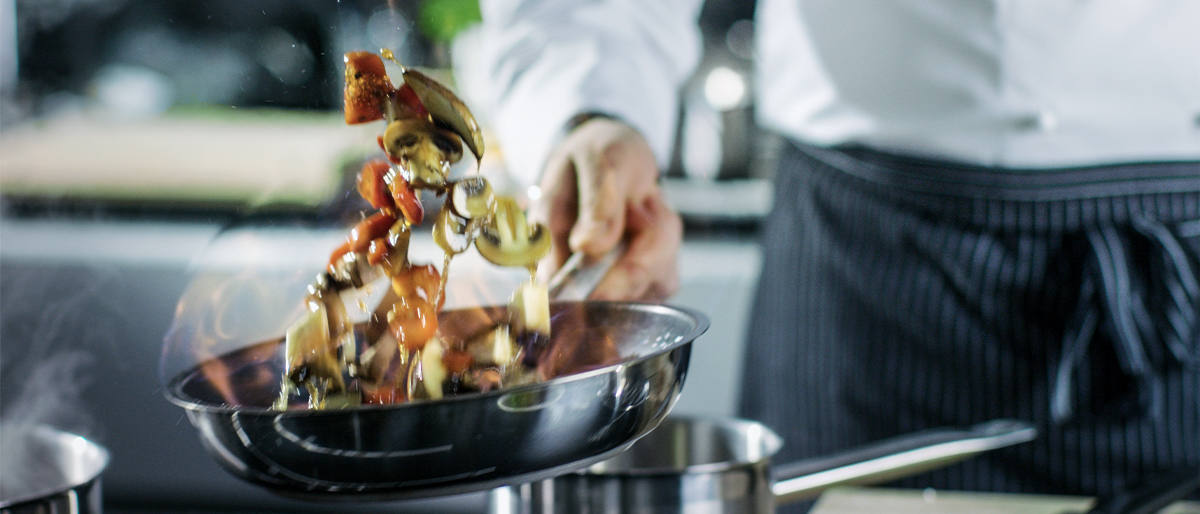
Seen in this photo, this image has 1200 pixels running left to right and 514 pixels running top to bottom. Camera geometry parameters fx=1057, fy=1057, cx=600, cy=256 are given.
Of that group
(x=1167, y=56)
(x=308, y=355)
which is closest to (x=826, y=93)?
(x=1167, y=56)

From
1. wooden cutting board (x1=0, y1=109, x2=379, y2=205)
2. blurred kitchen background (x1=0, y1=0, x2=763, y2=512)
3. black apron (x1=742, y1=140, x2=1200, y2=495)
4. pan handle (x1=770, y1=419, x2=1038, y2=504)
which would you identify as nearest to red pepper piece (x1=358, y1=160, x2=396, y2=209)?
pan handle (x1=770, y1=419, x2=1038, y2=504)

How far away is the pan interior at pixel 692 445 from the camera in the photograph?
1.76 ft

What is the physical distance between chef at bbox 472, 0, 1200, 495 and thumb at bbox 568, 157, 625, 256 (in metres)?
0.15

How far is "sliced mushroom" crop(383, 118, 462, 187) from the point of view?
13.7 inches

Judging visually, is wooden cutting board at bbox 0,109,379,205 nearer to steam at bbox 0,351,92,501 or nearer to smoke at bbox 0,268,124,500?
smoke at bbox 0,268,124,500

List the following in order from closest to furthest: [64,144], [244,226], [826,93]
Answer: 1. [244,226]
2. [826,93]
3. [64,144]

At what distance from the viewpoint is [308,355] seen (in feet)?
1.11

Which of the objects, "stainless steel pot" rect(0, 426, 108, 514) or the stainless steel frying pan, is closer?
the stainless steel frying pan

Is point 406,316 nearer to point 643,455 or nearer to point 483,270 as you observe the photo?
point 483,270

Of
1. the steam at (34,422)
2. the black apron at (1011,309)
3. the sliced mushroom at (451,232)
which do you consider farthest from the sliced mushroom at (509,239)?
the black apron at (1011,309)

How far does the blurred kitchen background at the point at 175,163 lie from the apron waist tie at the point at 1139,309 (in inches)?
29.2

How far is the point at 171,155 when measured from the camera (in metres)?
1.92

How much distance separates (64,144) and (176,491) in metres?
0.70

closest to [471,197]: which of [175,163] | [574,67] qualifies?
[574,67]
